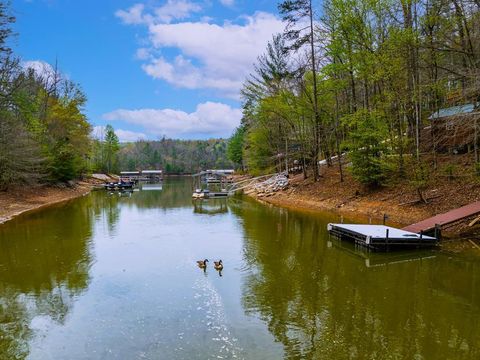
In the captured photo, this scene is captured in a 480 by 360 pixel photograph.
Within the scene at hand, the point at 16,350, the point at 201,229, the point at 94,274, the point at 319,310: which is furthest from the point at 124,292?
the point at 201,229

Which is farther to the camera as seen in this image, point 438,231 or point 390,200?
point 390,200

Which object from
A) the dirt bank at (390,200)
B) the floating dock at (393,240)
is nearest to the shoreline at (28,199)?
the dirt bank at (390,200)

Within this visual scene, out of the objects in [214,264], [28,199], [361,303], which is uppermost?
[28,199]

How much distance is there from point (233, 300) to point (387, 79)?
60.5 ft

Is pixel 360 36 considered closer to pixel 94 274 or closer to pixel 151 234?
pixel 151 234

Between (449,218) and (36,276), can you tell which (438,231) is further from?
(36,276)

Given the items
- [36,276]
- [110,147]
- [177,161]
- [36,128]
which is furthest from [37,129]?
[177,161]

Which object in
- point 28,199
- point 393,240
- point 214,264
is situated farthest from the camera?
point 28,199

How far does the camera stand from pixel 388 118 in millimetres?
25938

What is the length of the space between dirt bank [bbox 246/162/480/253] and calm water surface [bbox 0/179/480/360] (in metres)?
4.78

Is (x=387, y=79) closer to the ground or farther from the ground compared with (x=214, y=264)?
farther from the ground

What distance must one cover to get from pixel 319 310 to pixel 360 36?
71.8 feet

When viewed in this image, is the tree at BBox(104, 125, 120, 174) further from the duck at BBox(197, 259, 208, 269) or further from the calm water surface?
the duck at BBox(197, 259, 208, 269)

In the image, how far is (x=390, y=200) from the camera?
963 inches
